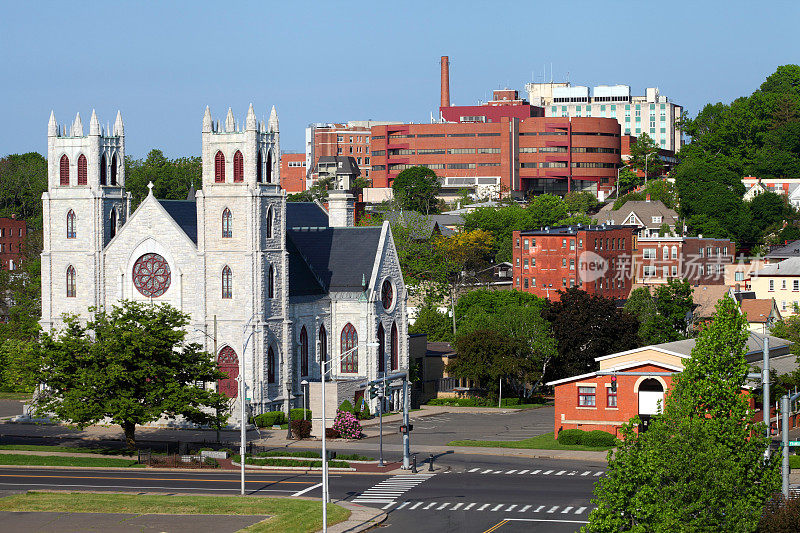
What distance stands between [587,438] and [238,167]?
28.9 m

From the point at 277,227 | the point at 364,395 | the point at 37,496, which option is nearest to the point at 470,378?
the point at 364,395

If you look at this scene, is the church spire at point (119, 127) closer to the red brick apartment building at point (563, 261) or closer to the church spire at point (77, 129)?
the church spire at point (77, 129)

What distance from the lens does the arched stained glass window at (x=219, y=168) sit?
89.6m

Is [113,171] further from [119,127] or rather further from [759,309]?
[759,309]

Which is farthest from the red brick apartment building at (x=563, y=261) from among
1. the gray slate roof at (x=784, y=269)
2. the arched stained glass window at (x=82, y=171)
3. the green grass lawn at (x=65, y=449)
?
the green grass lawn at (x=65, y=449)

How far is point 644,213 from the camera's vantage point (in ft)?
615

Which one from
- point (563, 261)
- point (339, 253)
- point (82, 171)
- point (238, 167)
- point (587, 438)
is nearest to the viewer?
point (587, 438)

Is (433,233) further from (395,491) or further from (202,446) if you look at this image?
(395,491)

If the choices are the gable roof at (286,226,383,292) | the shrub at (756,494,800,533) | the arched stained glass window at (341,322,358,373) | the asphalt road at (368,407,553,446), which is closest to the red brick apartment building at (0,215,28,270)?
the gable roof at (286,226,383,292)

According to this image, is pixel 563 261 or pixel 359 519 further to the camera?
pixel 563 261

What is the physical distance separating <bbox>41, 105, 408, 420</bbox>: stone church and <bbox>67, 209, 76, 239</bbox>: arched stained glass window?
0.10 metres

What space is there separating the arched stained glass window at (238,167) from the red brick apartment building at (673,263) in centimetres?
7420

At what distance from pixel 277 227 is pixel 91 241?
13075mm

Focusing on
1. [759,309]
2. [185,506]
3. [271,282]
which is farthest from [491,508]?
[759,309]
